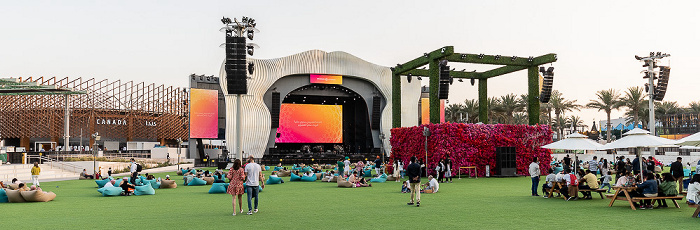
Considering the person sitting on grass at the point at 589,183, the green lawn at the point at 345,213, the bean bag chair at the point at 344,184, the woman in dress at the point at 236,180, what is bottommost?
the bean bag chair at the point at 344,184

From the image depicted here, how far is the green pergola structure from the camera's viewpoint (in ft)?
82.6

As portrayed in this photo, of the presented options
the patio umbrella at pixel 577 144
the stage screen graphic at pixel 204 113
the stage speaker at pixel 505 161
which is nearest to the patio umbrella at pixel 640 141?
the patio umbrella at pixel 577 144

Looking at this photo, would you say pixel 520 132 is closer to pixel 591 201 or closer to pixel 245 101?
pixel 591 201

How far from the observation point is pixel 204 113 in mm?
49188

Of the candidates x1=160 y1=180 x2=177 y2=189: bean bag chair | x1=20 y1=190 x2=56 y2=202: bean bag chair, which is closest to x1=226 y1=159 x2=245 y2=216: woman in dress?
x1=20 y1=190 x2=56 y2=202: bean bag chair

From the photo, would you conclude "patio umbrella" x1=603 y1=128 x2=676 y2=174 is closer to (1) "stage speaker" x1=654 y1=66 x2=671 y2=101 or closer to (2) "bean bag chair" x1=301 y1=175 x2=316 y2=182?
(2) "bean bag chair" x1=301 y1=175 x2=316 y2=182

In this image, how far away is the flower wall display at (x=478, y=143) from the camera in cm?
2436

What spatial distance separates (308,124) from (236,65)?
30.7m

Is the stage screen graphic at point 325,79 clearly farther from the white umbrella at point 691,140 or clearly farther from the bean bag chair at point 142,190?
the white umbrella at point 691,140

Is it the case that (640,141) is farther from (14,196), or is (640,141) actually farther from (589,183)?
(14,196)

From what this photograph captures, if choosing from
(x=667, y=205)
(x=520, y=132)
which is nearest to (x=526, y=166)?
(x=520, y=132)

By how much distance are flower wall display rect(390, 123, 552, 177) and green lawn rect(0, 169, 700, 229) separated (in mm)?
9244

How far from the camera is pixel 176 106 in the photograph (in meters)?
85.1

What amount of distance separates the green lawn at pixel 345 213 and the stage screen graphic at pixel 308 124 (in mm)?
34742
